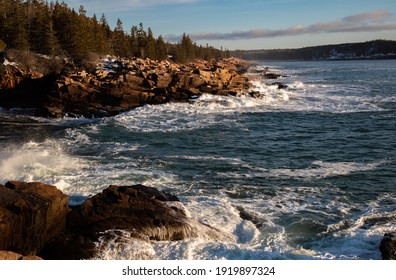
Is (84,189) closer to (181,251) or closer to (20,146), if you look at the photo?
(181,251)

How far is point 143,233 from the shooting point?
1192cm

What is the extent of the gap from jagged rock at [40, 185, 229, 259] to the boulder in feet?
1.05

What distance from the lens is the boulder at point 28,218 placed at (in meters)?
10.6

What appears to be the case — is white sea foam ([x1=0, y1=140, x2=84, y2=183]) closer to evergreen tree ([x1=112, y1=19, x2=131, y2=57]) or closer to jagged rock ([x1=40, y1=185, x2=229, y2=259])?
jagged rock ([x1=40, y1=185, x2=229, y2=259])

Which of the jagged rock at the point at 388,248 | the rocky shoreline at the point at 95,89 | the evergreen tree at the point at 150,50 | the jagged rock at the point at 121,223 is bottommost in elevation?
the jagged rock at the point at 388,248

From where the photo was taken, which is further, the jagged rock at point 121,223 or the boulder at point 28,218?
the jagged rock at point 121,223

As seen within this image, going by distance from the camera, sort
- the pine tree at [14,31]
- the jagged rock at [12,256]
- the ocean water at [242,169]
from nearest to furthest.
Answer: the jagged rock at [12,256]
the ocean water at [242,169]
the pine tree at [14,31]

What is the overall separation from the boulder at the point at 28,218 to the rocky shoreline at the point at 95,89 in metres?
27.3

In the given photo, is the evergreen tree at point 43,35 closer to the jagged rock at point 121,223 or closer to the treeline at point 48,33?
the treeline at point 48,33

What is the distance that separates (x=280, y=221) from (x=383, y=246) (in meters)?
3.60

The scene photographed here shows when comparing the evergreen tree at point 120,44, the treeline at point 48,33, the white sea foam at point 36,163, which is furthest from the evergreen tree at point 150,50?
Answer: the white sea foam at point 36,163

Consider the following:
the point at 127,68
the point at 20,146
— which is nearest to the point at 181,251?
the point at 20,146

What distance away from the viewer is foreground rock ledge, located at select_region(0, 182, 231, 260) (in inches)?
422

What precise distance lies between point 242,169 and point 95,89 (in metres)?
26.7
